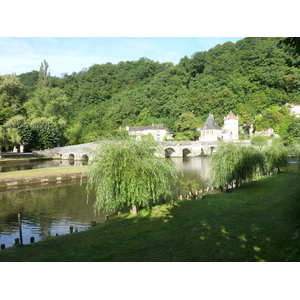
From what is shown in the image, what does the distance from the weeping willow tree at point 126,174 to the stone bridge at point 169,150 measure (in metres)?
31.8

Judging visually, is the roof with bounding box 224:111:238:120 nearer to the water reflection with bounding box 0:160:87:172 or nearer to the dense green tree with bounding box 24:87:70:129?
the dense green tree with bounding box 24:87:70:129

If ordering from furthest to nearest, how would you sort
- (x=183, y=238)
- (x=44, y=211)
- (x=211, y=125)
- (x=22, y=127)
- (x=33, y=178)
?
1. (x=211, y=125)
2. (x=22, y=127)
3. (x=33, y=178)
4. (x=44, y=211)
5. (x=183, y=238)

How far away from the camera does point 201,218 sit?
10.2 meters

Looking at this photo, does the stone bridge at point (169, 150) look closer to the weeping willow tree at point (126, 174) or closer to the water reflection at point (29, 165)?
the water reflection at point (29, 165)

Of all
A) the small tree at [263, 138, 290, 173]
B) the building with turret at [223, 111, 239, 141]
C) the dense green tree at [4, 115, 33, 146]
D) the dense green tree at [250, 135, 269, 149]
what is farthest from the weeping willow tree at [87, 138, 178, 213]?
the building with turret at [223, 111, 239, 141]

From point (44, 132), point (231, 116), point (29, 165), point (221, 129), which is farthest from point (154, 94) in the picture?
point (29, 165)

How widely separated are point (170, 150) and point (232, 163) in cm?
3813

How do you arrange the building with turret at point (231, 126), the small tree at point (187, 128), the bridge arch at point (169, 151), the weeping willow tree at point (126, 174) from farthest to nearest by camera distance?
the building with turret at point (231, 126) < the small tree at point (187, 128) < the bridge arch at point (169, 151) < the weeping willow tree at point (126, 174)

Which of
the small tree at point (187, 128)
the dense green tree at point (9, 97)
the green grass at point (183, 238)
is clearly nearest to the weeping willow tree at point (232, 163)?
the green grass at point (183, 238)

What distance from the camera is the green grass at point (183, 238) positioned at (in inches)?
255

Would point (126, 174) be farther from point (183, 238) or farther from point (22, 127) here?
point (22, 127)

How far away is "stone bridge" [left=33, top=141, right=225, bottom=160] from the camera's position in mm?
46562

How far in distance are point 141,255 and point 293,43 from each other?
618 cm

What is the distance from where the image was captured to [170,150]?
54.6 m
